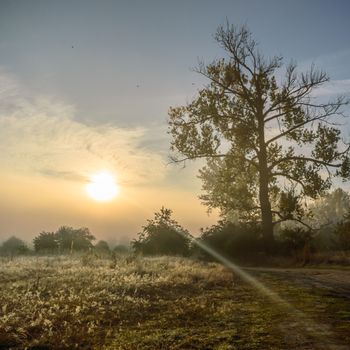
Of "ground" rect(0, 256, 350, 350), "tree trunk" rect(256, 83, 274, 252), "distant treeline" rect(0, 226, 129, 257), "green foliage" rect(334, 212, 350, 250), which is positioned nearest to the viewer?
"ground" rect(0, 256, 350, 350)

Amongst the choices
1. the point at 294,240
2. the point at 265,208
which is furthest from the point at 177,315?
the point at 265,208

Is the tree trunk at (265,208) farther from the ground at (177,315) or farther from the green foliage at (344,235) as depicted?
the ground at (177,315)

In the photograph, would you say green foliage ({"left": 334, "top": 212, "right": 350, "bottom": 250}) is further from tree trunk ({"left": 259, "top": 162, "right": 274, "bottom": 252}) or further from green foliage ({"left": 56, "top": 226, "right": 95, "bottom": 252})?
green foliage ({"left": 56, "top": 226, "right": 95, "bottom": 252})

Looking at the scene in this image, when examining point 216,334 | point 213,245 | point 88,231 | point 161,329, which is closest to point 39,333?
point 161,329

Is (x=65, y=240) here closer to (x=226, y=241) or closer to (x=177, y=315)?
(x=226, y=241)

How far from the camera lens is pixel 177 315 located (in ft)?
18.9

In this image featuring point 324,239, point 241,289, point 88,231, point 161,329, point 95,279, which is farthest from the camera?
point 88,231

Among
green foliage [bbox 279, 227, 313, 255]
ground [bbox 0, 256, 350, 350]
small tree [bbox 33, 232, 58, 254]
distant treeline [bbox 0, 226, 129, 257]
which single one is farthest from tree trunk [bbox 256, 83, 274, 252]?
small tree [bbox 33, 232, 58, 254]

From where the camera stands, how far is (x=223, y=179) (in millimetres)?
24297

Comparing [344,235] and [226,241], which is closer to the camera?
[344,235]

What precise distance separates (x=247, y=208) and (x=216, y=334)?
18.9m

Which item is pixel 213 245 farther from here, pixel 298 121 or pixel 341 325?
pixel 341 325

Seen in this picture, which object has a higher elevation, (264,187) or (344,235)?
(264,187)

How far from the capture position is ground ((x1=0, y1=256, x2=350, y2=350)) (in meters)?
4.32
